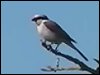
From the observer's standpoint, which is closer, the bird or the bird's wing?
the bird

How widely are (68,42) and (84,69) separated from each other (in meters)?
2.53

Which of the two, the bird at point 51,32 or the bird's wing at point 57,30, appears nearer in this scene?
the bird at point 51,32

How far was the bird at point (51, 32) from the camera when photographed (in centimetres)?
397

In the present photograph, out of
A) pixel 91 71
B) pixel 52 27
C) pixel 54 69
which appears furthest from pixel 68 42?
pixel 91 71

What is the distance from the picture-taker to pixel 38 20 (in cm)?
466

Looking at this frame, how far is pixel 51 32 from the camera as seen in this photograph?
4.38 m

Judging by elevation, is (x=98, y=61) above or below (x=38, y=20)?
below

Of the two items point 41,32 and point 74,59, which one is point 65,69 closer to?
point 74,59

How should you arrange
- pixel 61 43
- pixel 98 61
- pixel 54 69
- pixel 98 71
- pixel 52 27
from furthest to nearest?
1. pixel 52 27
2. pixel 61 43
3. pixel 54 69
4. pixel 98 61
5. pixel 98 71

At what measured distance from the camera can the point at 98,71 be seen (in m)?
1.34

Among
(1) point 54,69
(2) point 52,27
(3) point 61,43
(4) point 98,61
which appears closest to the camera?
(4) point 98,61

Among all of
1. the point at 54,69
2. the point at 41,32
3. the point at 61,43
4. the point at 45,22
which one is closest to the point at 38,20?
the point at 45,22

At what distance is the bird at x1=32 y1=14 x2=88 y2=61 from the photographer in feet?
13.0

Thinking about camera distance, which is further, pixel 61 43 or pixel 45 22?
pixel 45 22
